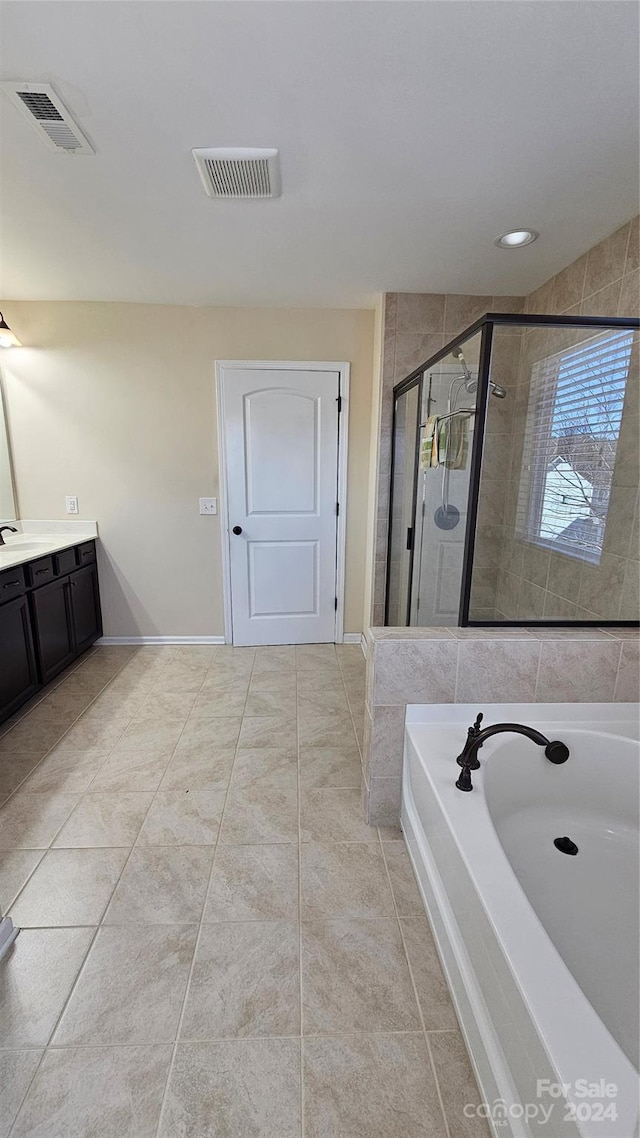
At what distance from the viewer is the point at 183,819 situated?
1.88 meters

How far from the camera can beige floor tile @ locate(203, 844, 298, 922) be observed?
1.49 meters

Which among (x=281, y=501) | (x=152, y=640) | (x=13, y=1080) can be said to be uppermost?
(x=281, y=501)

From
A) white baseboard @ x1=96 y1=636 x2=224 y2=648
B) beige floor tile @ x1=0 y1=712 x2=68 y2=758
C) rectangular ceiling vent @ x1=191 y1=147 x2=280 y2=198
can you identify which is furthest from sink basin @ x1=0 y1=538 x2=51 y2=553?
rectangular ceiling vent @ x1=191 y1=147 x2=280 y2=198

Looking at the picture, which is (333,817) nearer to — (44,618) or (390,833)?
(390,833)

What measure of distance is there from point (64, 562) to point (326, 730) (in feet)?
6.47

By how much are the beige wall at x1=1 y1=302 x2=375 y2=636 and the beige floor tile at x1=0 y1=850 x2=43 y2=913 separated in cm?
200

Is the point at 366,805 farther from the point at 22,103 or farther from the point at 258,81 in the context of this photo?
the point at 22,103

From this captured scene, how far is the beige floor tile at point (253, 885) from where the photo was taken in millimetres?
1488

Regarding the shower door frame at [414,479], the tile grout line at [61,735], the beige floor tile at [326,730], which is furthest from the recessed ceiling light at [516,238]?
the tile grout line at [61,735]

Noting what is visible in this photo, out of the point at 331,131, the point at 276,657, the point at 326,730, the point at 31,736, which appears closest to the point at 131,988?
the point at 326,730

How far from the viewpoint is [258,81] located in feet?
4.30

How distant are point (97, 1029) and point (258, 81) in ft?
8.43

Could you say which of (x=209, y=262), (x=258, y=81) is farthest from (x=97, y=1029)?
(x=209, y=262)

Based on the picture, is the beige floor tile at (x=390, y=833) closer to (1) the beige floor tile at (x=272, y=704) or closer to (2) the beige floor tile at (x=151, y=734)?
(1) the beige floor tile at (x=272, y=704)
